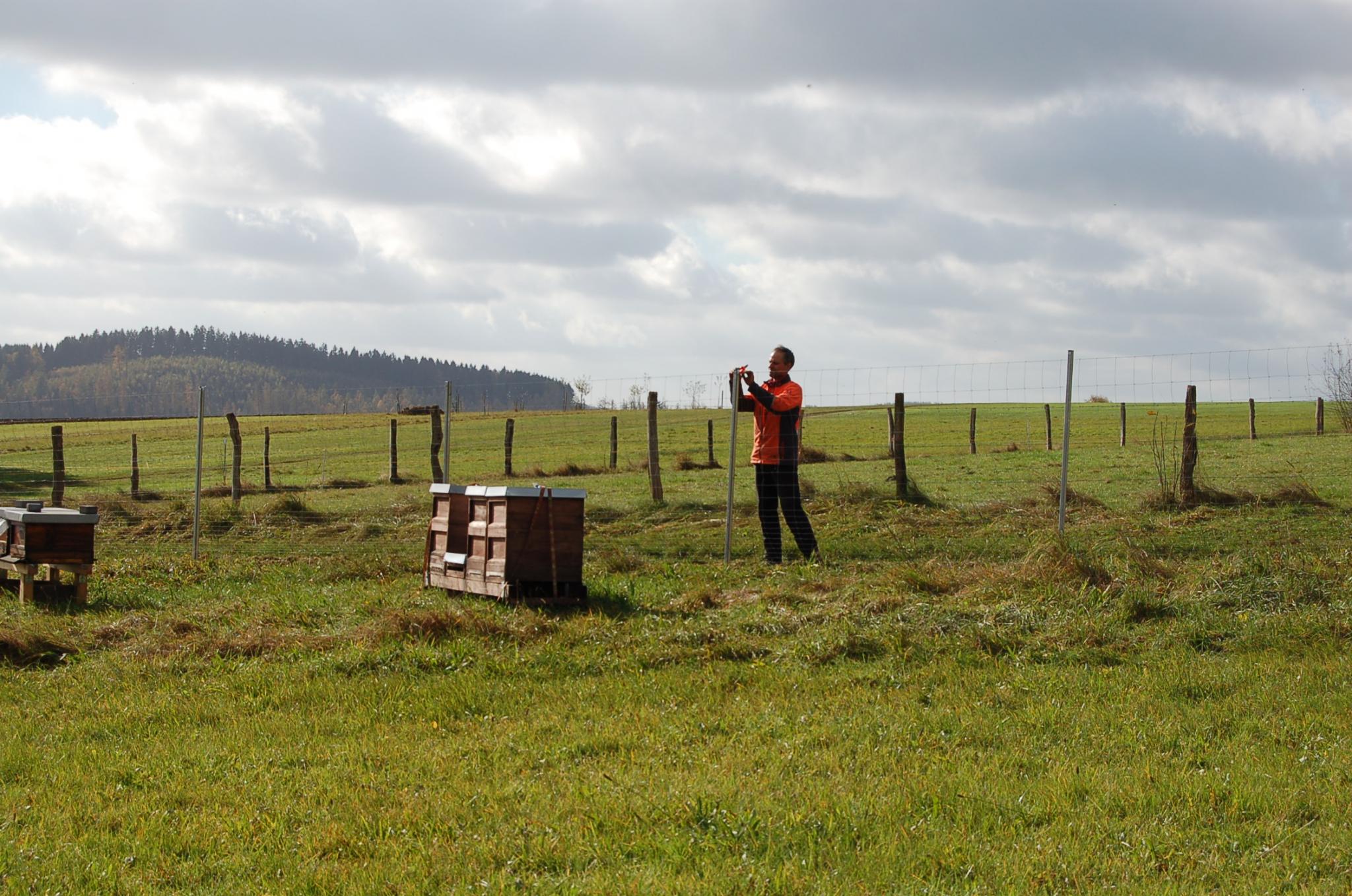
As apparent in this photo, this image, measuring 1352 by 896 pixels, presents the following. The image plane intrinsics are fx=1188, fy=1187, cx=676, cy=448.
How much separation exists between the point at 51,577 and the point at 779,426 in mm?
7570

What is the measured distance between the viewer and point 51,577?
11680mm

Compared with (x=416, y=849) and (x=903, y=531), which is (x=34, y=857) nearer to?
(x=416, y=849)

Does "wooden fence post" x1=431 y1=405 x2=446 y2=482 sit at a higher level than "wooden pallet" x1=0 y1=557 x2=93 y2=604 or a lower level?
higher

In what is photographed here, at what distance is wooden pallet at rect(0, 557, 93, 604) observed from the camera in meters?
11.4

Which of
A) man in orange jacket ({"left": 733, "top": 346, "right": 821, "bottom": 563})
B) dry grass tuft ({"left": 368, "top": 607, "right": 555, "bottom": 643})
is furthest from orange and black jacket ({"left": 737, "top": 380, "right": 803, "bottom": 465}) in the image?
dry grass tuft ({"left": 368, "top": 607, "right": 555, "bottom": 643})

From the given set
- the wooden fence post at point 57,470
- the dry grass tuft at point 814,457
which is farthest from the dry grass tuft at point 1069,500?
the wooden fence post at point 57,470

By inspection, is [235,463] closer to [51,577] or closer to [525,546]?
[51,577]

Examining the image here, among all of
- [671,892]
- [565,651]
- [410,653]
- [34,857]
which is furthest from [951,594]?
[34,857]

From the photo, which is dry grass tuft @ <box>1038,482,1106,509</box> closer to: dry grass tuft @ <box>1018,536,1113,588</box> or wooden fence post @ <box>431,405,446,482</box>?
dry grass tuft @ <box>1018,536,1113,588</box>

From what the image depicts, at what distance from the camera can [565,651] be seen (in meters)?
8.77

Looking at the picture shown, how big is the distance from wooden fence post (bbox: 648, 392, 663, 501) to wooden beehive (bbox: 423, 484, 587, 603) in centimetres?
970

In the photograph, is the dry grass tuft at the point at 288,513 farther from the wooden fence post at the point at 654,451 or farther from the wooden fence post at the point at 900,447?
the wooden fence post at the point at 900,447

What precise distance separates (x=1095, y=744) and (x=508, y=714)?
11.1 feet

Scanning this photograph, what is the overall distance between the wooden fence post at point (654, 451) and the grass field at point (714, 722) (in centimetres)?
557
